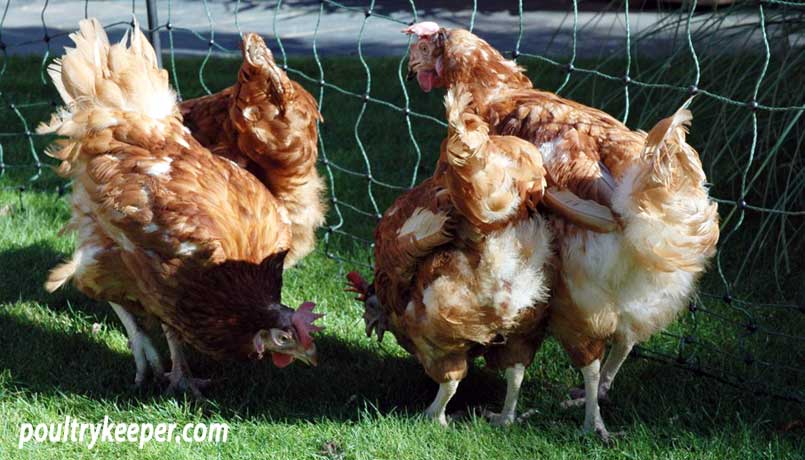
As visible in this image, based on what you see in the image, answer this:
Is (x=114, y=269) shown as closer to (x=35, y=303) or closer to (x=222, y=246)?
(x=222, y=246)

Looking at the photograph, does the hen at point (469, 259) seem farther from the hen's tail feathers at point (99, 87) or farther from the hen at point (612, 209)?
the hen's tail feathers at point (99, 87)

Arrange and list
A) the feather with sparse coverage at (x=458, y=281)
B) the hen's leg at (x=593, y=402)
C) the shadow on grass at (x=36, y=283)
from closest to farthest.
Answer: the feather with sparse coverage at (x=458, y=281) → the hen's leg at (x=593, y=402) → the shadow on grass at (x=36, y=283)

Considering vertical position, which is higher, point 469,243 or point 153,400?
point 469,243

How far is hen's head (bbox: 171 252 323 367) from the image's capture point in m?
3.29

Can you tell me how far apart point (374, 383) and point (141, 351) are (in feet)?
3.07

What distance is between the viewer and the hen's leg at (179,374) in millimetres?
3602

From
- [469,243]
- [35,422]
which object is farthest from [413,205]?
[35,422]

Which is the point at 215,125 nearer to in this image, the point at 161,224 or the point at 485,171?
the point at 161,224

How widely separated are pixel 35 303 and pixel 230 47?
5326 millimetres

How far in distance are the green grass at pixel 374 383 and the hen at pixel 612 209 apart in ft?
0.77

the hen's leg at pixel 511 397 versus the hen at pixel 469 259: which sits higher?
the hen at pixel 469 259

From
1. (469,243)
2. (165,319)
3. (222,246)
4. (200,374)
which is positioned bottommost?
(200,374)

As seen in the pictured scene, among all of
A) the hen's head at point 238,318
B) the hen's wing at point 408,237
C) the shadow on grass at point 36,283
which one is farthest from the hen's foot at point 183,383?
the hen's wing at point 408,237

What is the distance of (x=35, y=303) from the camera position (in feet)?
13.8
